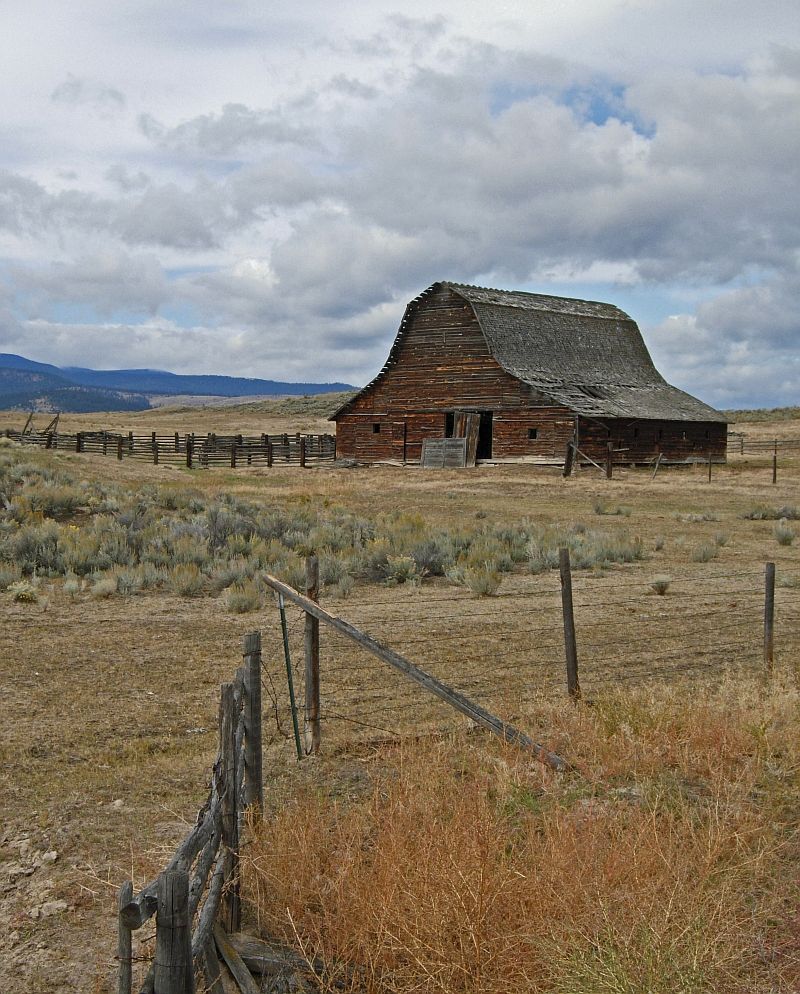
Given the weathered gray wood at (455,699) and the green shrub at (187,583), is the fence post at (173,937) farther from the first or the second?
the green shrub at (187,583)

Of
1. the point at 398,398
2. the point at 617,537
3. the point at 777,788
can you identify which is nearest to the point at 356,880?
the point at 777,788

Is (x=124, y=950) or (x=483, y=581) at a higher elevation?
(x=124, y=950)

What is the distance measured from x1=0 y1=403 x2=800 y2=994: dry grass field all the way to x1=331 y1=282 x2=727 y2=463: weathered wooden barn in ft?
68.4

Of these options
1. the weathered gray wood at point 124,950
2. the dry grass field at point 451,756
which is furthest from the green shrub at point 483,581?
the weathered gray wood at point 124,950

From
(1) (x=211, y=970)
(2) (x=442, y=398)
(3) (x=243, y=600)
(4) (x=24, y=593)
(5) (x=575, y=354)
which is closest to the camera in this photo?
(1) (x=211, y=970)

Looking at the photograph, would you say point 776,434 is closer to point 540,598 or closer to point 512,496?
point 512,496

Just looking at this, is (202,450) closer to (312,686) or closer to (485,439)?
(485,439)

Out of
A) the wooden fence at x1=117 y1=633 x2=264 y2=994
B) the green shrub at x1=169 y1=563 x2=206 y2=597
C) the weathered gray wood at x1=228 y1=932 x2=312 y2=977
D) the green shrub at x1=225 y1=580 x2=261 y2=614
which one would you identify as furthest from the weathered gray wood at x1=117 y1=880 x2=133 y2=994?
the green shrub at x1=169 y1=563 x2=206 y2=597

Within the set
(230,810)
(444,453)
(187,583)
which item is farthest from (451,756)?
(444,453)

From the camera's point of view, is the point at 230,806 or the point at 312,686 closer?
the point at 230,806

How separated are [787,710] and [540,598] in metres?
6.42

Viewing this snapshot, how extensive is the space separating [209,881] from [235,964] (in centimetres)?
37

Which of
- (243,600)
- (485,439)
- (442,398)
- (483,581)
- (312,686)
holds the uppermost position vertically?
(442,398)

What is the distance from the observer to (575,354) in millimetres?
42938
